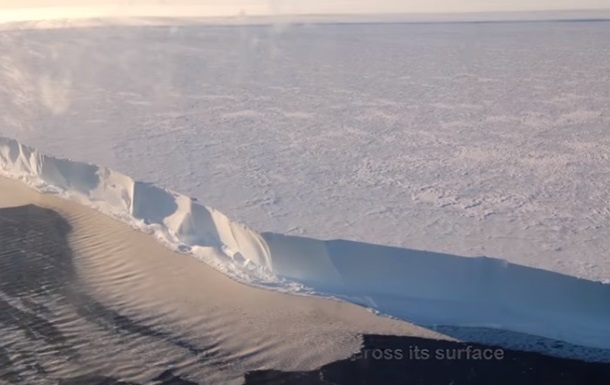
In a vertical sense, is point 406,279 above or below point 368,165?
below

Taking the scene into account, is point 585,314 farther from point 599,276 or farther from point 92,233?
point 92,233

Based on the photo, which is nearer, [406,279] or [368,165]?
[406,279]

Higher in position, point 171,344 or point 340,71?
point 340,71

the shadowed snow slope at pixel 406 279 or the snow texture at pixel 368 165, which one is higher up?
Result: the snow texture at pixel 368 165

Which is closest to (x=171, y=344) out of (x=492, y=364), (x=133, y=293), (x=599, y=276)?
(x=133, y=293)

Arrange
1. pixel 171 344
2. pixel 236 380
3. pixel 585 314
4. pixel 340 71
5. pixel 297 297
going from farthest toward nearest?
1. pixel 340 71
2. pixel 297 297
3. pixel 585 314
4. pixel 171 344
5. pixel 236 380

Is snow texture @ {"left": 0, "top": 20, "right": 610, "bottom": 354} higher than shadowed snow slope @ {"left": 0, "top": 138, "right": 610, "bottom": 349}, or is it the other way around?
snow texture @ {"left": 0, "top": 20, "right": 610, "bottom": 354}

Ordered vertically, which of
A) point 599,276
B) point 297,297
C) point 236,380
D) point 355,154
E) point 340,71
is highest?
point 340,71

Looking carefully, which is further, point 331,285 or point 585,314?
point 331,285
